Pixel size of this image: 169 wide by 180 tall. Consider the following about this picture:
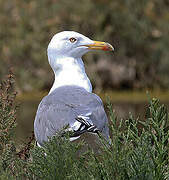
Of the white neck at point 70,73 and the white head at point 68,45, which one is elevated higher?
the white head at point 68,45

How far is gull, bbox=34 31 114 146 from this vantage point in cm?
294

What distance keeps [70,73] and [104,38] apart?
22.5m

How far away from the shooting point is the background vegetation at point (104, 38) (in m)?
26.2

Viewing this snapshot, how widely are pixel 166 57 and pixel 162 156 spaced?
2263 centimetres

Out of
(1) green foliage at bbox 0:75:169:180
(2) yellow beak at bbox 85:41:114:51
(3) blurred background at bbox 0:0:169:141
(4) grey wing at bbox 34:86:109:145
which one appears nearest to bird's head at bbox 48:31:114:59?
(2) yellow beak at bbox 85:41:114:51

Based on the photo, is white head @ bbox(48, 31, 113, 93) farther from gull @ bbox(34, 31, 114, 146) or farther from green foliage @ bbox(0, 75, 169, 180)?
green foliage @ bbox(0, 75, 169, 180)

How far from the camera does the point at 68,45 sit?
4.14 m

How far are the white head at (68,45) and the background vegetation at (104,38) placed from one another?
70.6 feet

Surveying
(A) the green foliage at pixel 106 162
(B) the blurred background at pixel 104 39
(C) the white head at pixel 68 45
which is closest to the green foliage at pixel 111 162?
(A) the green foliage at pixel 106 162

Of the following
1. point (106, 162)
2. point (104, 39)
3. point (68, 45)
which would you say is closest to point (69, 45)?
point (68, 45)

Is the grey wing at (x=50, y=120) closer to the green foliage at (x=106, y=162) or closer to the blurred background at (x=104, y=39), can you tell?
the green foliage at (x=106, y=162)

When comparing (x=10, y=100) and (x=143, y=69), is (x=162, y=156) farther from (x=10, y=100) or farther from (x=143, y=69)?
(x=143, y=69)

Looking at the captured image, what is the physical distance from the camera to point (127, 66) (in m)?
27.0

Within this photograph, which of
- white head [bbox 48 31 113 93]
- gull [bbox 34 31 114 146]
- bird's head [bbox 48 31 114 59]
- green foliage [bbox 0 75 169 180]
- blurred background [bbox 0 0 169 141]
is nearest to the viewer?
green foliage [bbox 0 75 169 180]
